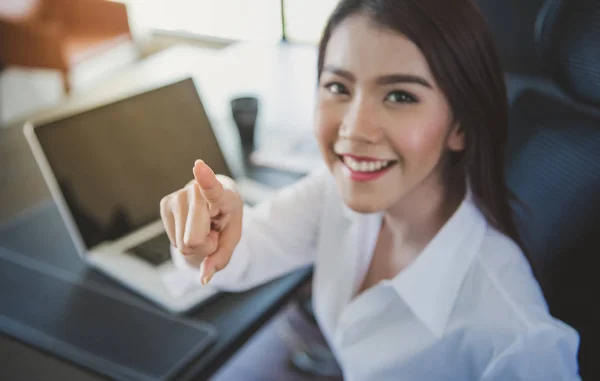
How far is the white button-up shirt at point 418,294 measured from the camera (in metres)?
0.72

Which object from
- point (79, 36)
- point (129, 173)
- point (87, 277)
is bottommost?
point (79, 36)

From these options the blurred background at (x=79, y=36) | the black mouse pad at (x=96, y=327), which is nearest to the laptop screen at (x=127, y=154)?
the black mouse pad at (x=96, y=327)

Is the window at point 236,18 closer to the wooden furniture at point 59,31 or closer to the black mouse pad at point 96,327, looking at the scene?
the wooden furniture at point 59,31

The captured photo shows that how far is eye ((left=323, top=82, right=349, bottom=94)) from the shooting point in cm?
75

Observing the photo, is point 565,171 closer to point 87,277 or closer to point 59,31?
point 87,277

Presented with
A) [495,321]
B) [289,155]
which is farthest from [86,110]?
[495,321]

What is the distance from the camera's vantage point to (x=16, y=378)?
2.50 feet

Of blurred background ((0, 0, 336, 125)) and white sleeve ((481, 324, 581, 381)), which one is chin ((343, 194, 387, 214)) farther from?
blurred background ((0, 0, 336, 125))

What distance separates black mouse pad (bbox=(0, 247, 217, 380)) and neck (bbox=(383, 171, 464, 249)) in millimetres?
354

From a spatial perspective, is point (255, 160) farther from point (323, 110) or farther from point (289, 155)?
point (323, 110)

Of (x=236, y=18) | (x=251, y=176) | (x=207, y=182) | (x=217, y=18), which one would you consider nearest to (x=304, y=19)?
(x=236, y=18)

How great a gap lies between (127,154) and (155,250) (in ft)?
0.64

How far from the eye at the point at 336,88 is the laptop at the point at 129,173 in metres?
0.39

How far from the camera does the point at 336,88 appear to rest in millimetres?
760
